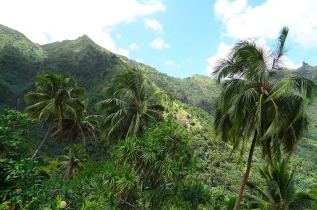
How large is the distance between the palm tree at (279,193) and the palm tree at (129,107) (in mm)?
7484

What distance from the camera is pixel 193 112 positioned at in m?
83.6

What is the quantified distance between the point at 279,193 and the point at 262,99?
827 centimetres

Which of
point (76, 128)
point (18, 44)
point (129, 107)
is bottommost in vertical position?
point (76, 128)

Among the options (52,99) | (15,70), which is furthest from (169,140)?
(15,70)

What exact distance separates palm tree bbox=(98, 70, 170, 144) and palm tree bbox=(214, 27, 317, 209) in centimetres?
500

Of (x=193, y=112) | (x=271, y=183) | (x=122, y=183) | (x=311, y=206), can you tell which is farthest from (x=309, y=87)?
(x=193, y=112)

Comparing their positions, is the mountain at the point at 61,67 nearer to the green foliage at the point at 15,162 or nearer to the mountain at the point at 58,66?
the mountain at the point at 58,66

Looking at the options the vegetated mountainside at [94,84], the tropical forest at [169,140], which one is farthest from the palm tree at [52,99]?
the vegetated mountainside at [94,84]

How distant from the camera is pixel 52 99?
47.1ft

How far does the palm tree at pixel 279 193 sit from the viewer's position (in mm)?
12516

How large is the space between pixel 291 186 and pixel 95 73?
7848 centimetres

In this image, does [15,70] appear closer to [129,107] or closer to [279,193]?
[129,107]

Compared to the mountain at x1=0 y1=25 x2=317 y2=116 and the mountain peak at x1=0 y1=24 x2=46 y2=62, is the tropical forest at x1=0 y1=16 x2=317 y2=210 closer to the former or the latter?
the mountain at x1=0 y1=25 x2=317 y2=116

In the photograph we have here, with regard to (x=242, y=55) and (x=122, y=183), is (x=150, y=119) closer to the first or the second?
(x=122, y=183)
